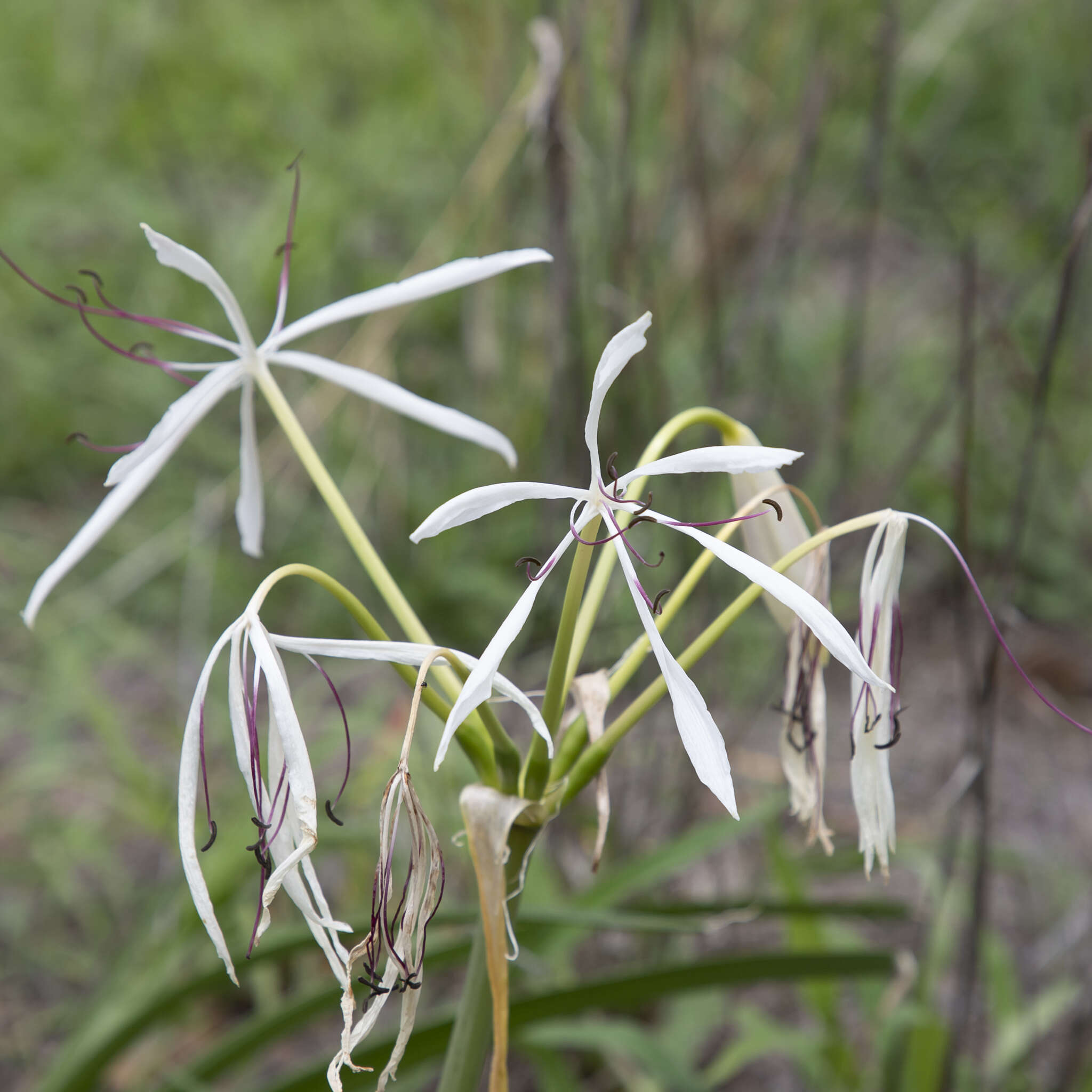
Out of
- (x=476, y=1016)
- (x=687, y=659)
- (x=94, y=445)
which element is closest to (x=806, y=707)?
(x=687, y=659)

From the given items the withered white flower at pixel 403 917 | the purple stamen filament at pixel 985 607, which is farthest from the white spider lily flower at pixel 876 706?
Answer: the withered white flower at pixel 403 917

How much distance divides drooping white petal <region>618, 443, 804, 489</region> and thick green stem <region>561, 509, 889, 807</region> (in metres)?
0.08

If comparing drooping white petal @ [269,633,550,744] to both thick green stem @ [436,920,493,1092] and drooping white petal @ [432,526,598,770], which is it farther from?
thick green stem @ [436,920,493,1092]

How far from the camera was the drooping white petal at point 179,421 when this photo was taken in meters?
0.58

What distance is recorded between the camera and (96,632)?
203 centimetres

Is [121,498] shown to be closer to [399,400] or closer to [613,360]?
[399,400]

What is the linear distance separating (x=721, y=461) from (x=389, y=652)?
175 mm

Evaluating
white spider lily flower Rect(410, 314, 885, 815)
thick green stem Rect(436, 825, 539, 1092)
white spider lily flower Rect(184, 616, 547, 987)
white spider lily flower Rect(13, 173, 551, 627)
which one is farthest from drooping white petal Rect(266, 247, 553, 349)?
thick green stem Rect(436, 825, 539, 1092)

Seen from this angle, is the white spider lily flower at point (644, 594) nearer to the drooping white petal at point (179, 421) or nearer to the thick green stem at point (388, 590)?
the thick green stem at point (388, 590)

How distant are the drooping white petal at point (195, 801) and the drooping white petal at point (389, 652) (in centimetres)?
3

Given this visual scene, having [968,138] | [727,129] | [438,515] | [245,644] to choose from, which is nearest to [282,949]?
[245,644]

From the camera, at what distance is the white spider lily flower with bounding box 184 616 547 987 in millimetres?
456

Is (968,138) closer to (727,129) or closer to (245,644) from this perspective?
(727,129)

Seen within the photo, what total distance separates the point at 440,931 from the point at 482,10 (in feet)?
6.32
